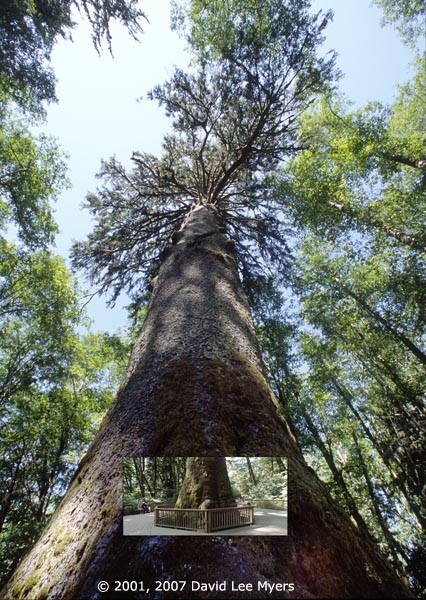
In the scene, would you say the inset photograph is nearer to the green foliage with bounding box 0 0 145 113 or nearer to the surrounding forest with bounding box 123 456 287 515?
the surrounding forest with bounding box 123 456 287 515

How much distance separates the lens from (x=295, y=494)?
1190mm

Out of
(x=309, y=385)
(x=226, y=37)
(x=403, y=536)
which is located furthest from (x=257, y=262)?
(x=403, y=536)

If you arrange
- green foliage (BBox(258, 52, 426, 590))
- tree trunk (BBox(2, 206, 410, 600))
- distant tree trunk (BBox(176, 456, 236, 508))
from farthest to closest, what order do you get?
green foliage (BBox(258, 52, 426, 590)) < distant tree trunk (BBox(176, 456, 236, 508)) < tree trunk (BBox(2, 206, 410, 600))

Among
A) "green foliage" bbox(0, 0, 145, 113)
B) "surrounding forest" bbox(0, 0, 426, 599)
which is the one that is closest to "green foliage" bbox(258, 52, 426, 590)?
"surrounding forest" bbox(0, 0, 426, 599)

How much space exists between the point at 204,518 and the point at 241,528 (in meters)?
0.15

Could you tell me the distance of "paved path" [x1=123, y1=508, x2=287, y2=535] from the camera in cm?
104

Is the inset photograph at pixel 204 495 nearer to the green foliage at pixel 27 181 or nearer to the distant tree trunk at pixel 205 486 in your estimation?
the distant tree trunk at pixel 205 486

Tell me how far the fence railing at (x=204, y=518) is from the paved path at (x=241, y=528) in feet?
0.06

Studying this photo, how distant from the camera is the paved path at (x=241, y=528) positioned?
1039 millimetres

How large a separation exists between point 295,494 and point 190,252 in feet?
9.10

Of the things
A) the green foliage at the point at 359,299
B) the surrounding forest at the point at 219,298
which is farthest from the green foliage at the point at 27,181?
the green foliage at the point at 359,299


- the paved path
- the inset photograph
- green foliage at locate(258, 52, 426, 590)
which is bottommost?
the paved path

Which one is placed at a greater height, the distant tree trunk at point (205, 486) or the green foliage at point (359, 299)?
the green foliage at point (359, 299)

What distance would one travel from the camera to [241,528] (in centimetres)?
105
